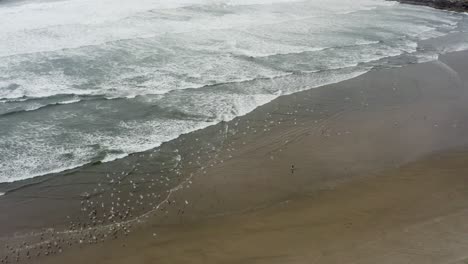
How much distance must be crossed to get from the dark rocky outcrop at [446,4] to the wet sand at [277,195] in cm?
2578

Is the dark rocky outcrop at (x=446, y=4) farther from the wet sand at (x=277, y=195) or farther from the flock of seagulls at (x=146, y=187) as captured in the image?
the flock of seagulls at (x=146, y=187)

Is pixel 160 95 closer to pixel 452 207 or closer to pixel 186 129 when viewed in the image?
pixel 186 129

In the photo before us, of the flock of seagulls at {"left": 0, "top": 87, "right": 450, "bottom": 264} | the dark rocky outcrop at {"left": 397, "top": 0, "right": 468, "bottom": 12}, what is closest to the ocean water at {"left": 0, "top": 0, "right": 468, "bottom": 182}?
the flock of seagulls at {"left": 0, "top": 87, "right": 450, "bottom": 264}

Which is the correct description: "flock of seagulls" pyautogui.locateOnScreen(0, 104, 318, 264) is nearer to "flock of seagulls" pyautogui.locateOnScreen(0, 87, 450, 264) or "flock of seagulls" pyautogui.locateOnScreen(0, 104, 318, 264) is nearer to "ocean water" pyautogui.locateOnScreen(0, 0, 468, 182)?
"flock of seagulls" pyautogui.locateOnScreen(0, 87, 450, 264)

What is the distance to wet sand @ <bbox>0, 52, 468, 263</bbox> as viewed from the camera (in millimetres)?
8969

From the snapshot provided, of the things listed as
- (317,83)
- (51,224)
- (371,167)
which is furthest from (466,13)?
(51,224)

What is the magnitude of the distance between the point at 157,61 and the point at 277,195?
11827mm

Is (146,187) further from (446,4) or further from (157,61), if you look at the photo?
(446,4)

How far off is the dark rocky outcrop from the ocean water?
3201 millimetres

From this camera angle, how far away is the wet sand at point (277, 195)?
897 centimetres

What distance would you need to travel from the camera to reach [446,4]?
37.4 metres

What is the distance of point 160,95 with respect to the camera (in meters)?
16.7

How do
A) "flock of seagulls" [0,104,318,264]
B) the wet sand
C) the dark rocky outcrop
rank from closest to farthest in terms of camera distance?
the wet sand < "flock of seagulls" [0,104,318,264] < the dark rocky outcrop

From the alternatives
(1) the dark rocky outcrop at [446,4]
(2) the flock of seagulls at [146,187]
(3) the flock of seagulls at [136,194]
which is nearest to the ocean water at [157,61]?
(2) the flock of seagulls at [146,187]
